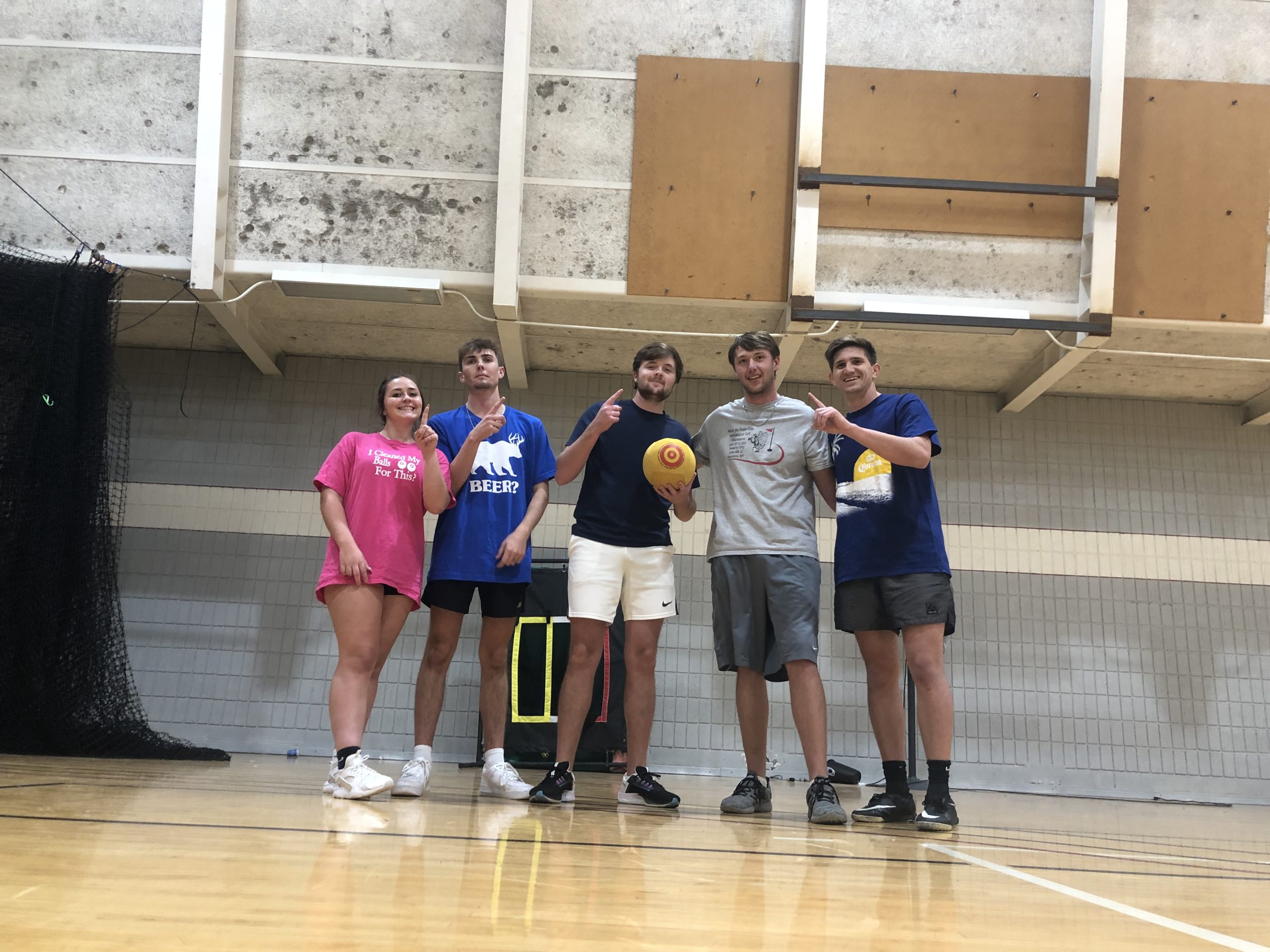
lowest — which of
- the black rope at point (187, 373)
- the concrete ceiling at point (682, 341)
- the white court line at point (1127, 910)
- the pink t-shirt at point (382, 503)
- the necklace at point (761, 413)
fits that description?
the white court line at point (1127, 910)

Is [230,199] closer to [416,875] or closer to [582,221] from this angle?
[582,221]

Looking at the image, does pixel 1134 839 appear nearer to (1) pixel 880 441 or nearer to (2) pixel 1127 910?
(1) pixel 880 441

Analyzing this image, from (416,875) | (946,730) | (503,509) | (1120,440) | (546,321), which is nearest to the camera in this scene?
(416,875)

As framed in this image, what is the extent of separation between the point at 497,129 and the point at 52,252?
7.86 feet

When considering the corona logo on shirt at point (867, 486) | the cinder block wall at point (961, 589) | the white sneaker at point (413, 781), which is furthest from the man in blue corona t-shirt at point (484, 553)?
the cinder block wall at point (961, 589)

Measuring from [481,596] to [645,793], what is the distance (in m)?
0.75

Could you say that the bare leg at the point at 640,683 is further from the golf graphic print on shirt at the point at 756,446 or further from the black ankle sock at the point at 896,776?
the black ankle sock at the point at 896,776

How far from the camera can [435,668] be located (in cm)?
298

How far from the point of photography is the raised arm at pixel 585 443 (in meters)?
2.97

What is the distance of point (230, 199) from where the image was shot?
5230mm

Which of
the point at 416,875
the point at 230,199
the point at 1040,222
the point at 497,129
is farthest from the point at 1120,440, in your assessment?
the point at 416,875

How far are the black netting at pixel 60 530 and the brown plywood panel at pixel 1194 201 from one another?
5115 mm

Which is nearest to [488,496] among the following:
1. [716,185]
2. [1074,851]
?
[1074,851]

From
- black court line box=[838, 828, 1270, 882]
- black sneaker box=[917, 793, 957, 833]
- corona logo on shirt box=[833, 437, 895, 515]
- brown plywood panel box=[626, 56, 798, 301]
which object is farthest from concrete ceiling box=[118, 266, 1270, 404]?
black court line box=[838, 828, 1270, 882]
